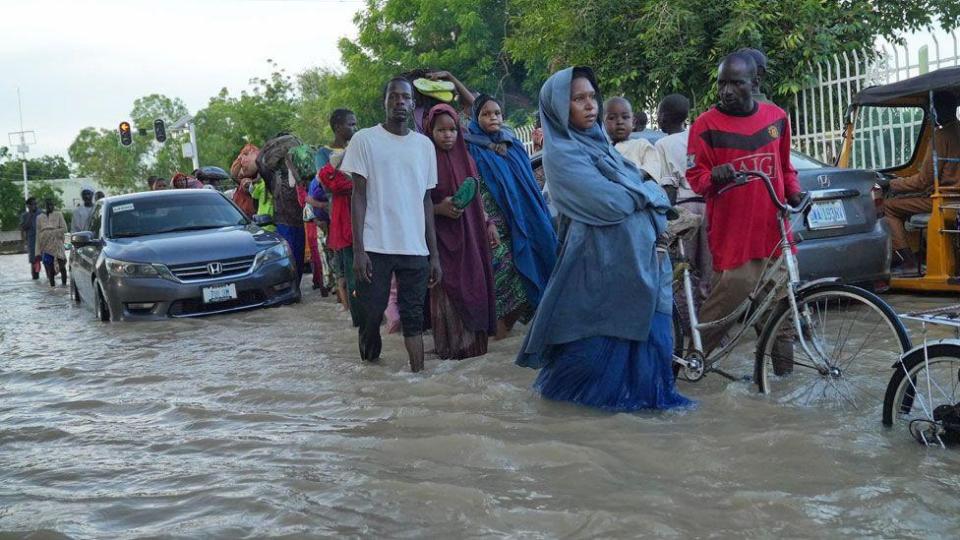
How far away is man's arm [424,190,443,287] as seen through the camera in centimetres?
636

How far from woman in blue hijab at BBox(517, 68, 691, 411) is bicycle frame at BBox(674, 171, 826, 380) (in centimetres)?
40

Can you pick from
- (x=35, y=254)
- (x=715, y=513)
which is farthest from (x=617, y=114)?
(x=35, y=254)

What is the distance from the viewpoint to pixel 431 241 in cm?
640

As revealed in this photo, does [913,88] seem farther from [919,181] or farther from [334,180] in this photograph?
[334,180]

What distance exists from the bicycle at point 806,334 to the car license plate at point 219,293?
605cm

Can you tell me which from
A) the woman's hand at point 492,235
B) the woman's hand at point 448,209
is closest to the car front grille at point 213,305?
the woman's hand at point 492,235

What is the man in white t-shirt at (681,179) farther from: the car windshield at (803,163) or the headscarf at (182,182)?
the headscarf at (182,182)

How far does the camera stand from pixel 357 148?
6074 millimetres

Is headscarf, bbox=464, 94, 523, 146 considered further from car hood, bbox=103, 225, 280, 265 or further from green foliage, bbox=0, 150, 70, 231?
green foliage, bbox=0, 150, 70, 231

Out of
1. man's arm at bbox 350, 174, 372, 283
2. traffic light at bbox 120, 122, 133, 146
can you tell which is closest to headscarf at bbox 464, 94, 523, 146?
man's arm at bbox 350, 174, 372, 283

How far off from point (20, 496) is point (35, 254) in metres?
17.7

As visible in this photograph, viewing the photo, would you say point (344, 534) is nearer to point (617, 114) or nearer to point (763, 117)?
point (763, 117)

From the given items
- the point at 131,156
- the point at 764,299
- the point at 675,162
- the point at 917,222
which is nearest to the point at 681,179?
the point at 675,162

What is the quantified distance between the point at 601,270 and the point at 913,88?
174 inches
